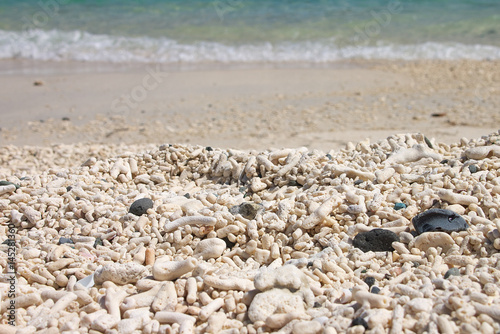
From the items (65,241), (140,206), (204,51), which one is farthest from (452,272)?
(204,51)

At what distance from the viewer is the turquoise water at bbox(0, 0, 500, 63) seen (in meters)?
9.95

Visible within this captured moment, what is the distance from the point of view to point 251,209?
2859 millimetres

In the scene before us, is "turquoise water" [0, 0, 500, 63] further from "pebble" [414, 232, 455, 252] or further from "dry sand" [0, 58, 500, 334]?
"pebble" [414, 232, 455, 252]

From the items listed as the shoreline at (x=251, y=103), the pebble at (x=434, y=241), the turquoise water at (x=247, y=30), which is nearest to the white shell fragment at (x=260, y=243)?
the pebble at (x=434, y=241)

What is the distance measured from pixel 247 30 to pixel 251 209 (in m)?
9.28

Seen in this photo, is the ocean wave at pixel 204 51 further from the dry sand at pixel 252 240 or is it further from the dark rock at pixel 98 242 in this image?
the dark rock at pixel 98 242

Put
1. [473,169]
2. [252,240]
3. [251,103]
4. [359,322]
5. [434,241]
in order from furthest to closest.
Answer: [251,103]
[473,169]
[252,240]
[434,241]
[359,322]

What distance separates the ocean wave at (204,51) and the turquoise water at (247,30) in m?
0.02

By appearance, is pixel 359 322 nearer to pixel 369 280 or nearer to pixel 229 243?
pixel 369 280

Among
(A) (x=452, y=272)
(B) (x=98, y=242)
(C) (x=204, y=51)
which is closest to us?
(A) (x=452, y=272)

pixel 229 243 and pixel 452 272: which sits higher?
pixel 452 272

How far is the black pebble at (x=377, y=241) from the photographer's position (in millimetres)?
2449

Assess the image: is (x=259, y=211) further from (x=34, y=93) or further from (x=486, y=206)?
(x=34, y=93)

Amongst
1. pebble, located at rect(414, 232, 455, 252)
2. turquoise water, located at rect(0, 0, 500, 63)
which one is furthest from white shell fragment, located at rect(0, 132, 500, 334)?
turquoise water, located at rect(0, 0, 500, 63)
